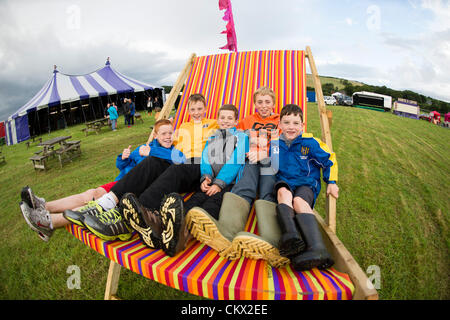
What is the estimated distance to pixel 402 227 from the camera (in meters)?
2.79

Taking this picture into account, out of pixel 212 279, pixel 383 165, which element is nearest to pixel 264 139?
pixel 212 279

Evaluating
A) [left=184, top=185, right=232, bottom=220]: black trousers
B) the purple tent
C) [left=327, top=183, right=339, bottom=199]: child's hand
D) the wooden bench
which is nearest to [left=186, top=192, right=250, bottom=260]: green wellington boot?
[left=184, top=185, right=232, bottom=220]: black trousers

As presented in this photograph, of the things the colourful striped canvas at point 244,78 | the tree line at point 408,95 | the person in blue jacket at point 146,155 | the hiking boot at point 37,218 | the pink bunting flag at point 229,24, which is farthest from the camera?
the tree line at point 408,95

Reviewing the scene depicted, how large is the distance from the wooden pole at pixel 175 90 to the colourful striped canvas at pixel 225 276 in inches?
59.8

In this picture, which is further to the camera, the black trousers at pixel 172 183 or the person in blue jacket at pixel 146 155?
the person in blue jacket at pixel 146 155

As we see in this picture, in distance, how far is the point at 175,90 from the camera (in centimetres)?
315

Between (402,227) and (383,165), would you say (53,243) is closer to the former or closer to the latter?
(402,227)

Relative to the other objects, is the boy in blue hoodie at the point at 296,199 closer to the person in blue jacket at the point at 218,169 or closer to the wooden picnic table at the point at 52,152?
the person in blue jacket at the point at 218,169

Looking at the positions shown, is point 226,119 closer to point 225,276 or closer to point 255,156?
point 255,156

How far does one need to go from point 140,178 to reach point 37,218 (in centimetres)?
71

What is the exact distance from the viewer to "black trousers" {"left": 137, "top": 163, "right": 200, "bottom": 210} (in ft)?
5.42

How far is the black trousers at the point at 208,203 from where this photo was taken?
1.60 meters

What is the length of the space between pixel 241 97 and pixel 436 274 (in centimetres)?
279
